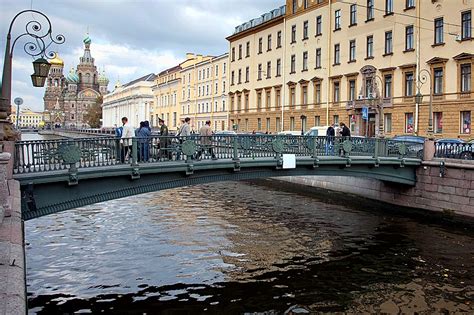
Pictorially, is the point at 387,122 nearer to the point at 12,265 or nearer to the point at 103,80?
the point at 12,265

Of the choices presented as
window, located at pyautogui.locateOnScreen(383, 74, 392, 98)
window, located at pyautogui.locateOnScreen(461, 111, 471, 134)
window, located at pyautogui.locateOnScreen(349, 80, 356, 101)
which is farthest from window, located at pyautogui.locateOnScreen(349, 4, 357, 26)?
window, located at pyautogui.locateOnScreen(461, 111, 471, 134)

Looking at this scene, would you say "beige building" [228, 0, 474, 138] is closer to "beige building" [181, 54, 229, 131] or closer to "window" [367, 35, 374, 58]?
"window" [367, 35, 374, 58]

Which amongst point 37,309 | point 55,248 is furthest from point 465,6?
point 37,309

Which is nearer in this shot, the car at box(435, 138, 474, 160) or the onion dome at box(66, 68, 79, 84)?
the car at box(435, 138, 474, 160)

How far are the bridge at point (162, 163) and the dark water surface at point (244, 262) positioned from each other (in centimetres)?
190

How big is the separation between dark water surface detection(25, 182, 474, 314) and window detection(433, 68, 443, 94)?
1389 cm

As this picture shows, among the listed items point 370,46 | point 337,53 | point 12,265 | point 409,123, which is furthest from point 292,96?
point 12,265

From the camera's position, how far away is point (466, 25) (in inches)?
1142

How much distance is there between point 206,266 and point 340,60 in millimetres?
30167

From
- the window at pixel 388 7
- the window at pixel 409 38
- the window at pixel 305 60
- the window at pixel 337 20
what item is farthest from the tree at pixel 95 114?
the window at pixel 409 38

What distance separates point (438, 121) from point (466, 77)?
3117mm

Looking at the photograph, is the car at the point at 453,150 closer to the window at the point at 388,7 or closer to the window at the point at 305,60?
the window at the point at 388,7

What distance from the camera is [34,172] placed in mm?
9891

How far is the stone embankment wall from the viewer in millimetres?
17375
